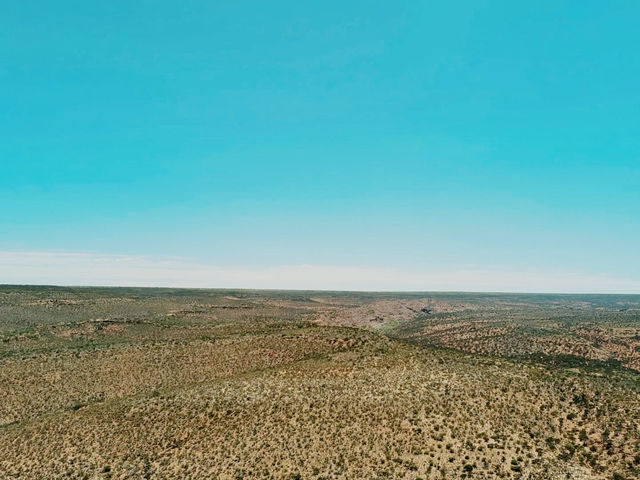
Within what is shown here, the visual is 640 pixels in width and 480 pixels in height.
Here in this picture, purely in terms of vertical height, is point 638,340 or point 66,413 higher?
point 638,340

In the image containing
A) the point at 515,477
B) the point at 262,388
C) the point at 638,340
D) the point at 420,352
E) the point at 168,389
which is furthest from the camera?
the point at 638,340

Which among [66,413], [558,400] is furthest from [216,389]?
[558,400]

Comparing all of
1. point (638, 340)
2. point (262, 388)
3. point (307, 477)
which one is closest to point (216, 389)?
point (262, 388)

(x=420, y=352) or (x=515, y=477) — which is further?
(x=420, y=352)

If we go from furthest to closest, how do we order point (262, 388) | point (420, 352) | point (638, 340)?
point (638, 340) < point (420, 352) < point (262, 388)

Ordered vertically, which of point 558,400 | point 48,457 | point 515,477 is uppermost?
point 558,400

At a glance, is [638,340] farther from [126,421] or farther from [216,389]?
[126,421]
